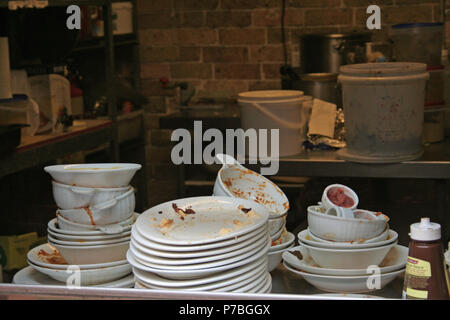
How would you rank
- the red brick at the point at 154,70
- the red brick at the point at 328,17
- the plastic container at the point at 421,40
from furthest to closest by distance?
the red brick at the point at 154,70, the red brick at the point at 328,17, the plastic container at the point at 421,40

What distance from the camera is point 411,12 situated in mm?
4129

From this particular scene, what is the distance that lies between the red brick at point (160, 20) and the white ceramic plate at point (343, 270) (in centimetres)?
324

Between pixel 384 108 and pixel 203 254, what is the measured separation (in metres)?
1.62

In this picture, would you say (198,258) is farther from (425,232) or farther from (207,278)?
(425,232)

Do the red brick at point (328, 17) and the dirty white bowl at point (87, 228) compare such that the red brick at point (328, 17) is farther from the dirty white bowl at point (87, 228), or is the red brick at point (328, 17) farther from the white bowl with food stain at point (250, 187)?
the dirty white bowl at point (87, 228)

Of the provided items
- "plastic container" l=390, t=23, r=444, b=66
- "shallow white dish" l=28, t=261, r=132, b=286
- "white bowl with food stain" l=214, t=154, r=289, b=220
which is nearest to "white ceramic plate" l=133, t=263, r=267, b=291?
"shallow white dish" l=28, t=261, r=132, b=286

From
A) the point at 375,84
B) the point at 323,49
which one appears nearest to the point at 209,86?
the point at 323,49

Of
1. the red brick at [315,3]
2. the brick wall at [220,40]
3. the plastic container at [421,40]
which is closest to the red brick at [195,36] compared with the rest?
the brick wall at [220,40]

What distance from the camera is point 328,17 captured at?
427 cm

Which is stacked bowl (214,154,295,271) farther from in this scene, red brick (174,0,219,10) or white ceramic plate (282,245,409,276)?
red brick (174,0,219,10)

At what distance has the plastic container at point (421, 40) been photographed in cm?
322

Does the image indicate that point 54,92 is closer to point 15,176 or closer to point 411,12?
point 15,176

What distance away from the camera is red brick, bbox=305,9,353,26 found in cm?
424
